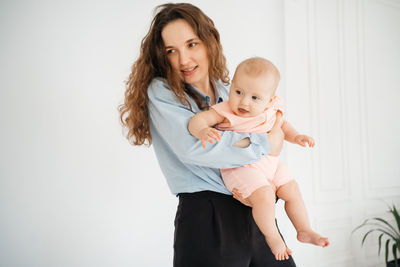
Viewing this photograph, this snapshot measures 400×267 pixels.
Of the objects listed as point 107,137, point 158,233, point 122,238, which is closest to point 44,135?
point 107,137

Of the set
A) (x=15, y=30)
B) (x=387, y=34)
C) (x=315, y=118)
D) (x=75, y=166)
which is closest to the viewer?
(x=15, y=30)

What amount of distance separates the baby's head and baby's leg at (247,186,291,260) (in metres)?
0.29

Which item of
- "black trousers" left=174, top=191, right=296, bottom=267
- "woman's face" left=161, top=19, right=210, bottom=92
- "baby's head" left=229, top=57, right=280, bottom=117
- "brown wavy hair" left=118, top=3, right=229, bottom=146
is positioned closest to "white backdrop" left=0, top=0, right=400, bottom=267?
"brown wavy hair" left=118, top=3, right=229, bottom=146

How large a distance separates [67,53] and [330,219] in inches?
104

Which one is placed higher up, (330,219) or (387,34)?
(387,34)

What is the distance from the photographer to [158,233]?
215 cm

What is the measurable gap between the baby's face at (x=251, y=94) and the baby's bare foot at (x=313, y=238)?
0.45 m

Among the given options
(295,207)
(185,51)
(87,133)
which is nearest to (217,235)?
(295,207)

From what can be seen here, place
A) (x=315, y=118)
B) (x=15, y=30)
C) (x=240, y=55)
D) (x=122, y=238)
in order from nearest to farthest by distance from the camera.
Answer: (x=15, y=30) < (x=122, y=238) < (x=240, y=55) < (x=315, y=118)

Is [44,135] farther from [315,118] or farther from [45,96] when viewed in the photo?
[315,118]

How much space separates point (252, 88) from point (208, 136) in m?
0.28

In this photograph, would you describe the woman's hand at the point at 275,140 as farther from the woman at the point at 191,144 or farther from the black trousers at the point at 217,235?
the black trousers at the point at 217,235

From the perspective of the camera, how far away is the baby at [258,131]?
3.36ft

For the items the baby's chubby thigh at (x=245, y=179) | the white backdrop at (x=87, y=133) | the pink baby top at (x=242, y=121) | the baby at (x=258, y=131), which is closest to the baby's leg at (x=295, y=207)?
the baby at (x=258, y=131)
